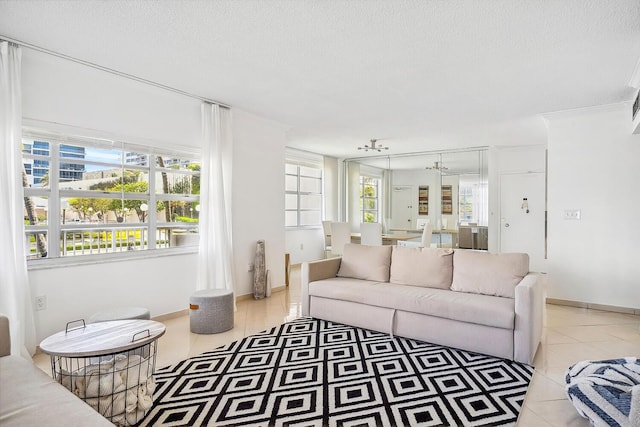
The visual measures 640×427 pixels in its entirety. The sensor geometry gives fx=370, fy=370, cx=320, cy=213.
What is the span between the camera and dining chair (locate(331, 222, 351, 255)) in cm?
670

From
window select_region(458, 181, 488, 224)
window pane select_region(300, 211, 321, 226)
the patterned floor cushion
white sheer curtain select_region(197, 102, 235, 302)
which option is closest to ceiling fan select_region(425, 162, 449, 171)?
window select_region(458, 181, 488, 224)

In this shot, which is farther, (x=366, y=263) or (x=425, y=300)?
(x=366, y=263)

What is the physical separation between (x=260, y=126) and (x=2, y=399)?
4.22 meters

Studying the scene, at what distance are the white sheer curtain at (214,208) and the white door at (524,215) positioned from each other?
5.44 m

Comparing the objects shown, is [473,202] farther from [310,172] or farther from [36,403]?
[36,403]

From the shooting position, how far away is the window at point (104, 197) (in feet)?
10.5

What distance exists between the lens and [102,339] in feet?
6.96

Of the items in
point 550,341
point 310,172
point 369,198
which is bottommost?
point 550,341

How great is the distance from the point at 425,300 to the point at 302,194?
5.10 meters

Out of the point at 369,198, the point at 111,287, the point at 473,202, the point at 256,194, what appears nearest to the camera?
the point at 111,287

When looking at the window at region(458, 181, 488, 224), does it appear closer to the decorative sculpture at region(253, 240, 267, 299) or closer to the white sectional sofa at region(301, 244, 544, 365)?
the white sectional sofa at region(301, 244, 544, 365)

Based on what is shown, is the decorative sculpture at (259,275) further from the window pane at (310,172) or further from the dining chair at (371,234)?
the window pane at (310,172)

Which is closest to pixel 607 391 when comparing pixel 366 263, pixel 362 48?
pixel 366 263

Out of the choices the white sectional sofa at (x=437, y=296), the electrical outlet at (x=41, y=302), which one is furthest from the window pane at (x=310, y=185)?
the electrical outlet at (x=41, y=302)
